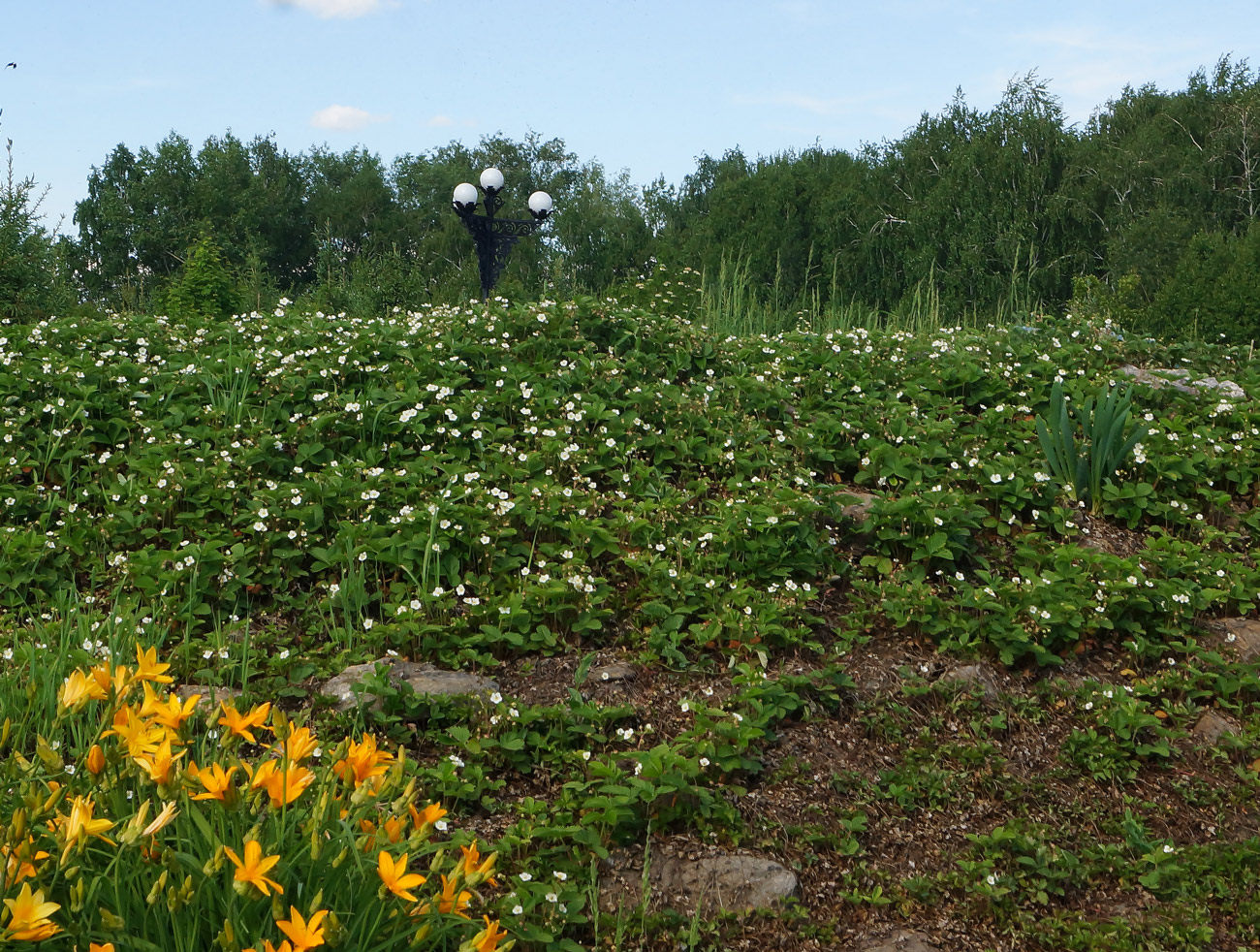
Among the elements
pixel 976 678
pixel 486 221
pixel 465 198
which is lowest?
pixel 976 678

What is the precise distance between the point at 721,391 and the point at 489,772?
3275 millimetres

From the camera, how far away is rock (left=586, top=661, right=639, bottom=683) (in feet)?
12.1

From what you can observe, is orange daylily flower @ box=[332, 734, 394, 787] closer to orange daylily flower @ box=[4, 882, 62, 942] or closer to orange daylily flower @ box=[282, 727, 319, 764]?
orange daylily flower @ box=[282, 727, 319, 764]

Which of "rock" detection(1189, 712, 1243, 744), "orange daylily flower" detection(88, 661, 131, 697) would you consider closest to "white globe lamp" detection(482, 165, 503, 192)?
"rock" detection(1189, 712, 1243, 744)

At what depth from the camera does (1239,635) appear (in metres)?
4.38

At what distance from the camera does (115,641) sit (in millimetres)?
3334

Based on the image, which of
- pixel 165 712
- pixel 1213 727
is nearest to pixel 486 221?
pixel 1213 727

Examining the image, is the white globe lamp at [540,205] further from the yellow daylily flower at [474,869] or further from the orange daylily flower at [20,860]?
the orange daylily flower at [20,860]

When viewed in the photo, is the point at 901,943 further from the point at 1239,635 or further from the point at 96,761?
the point at 1239,635

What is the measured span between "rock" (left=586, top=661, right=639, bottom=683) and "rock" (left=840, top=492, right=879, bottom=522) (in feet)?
4.72

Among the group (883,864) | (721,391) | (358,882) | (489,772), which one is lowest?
(883,864)

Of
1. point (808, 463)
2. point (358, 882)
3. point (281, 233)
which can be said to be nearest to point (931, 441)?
point (808, 463)

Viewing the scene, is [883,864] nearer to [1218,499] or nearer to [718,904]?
[718,904]

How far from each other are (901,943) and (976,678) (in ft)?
4.55
